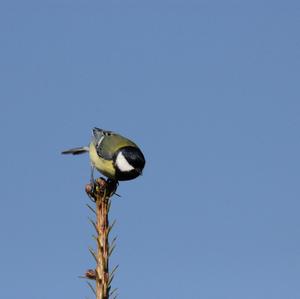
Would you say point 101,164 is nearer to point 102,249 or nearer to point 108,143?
point 108,143

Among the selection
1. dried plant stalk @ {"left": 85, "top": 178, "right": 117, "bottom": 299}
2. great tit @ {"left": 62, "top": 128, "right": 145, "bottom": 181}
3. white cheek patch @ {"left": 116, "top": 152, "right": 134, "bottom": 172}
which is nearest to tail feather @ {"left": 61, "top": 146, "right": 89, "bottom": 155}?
great tit @ {"left": 62, "top": 128, "right": 145, "bottom": 181}

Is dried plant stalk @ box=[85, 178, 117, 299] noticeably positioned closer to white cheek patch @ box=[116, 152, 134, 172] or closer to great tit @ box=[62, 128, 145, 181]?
great tit @ box=[62, 128, 145, 181]

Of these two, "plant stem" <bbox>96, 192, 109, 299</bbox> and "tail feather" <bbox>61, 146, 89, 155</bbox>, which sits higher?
"tail feather" <bbox>61, 146, 89, 155</bbox>

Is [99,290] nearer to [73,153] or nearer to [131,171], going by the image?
[131,171]

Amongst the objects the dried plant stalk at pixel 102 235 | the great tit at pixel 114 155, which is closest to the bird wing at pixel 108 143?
the great tit at pixel 114 155

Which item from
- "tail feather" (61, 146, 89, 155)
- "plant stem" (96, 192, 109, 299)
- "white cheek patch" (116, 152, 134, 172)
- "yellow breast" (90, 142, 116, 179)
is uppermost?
"tail feather" (61, 146, 89, 155)

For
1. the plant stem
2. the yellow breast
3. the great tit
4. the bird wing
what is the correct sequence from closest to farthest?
the plant stem → the great tit → the yellow breast → the bird wing

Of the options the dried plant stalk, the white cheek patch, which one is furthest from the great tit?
the dried plant stalk

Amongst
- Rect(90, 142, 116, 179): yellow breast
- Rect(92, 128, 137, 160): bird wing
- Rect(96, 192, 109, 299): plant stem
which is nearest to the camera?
Rect(96, 192, 109, 299): plant stem

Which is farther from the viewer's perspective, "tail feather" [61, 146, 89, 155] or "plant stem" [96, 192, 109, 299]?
"tail feather" [61, 146, 89, 155]

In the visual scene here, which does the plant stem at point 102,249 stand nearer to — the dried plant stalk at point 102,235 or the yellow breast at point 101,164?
the dried plant stalk at point 102,235

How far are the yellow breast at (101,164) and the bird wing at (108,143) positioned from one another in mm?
56

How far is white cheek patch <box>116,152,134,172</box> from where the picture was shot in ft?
24.4

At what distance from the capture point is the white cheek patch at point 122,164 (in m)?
7.43
